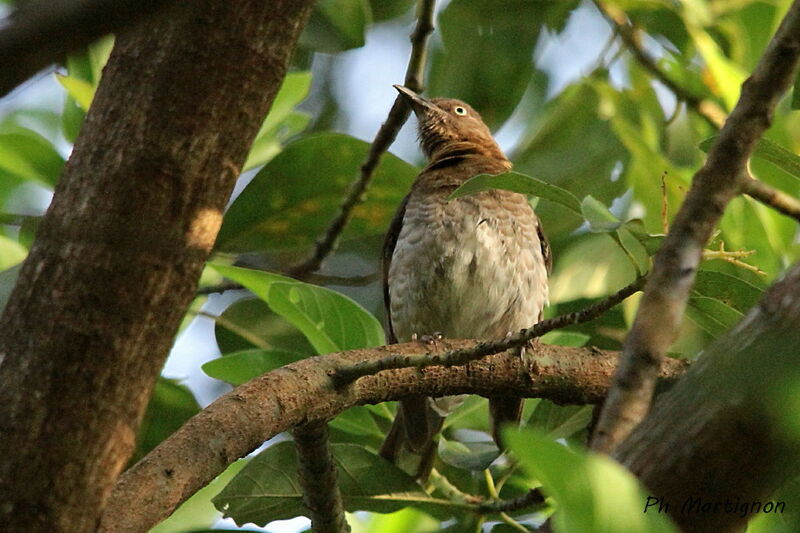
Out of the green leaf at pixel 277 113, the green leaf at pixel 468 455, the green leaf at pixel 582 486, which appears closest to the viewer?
the green leaf at pixel 582 486

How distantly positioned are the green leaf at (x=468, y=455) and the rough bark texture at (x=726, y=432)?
1669mm

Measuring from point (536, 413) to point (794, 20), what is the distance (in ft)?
7.10

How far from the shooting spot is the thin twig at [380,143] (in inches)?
166

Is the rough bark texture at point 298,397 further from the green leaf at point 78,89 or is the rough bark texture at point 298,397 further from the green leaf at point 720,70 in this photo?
the green leaf at point 78,89

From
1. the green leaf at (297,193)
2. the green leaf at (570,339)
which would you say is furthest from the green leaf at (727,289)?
the green leaf at (297,193)

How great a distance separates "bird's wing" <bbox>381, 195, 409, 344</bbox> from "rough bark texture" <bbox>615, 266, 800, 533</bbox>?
320 centimetres

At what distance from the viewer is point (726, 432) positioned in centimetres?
154

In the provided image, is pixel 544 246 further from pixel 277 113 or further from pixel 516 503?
pixel 516 503

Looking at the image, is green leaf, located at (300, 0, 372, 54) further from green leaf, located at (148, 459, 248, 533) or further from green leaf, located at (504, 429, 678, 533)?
green leaf, located at (504, 429, 678, 533)

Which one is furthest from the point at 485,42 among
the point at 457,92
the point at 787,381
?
the point at 787,381

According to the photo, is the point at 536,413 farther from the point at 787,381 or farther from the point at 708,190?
the point at 787,381

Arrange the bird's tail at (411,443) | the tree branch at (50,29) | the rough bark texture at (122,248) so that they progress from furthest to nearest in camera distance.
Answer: the bird's tail at (411,443) → the rough bark texture at (122,248) → the tree branch at (50,29)

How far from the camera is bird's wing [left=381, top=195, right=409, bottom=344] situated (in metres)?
4.86

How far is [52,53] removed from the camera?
3.58ft
